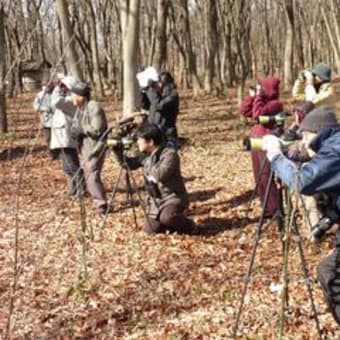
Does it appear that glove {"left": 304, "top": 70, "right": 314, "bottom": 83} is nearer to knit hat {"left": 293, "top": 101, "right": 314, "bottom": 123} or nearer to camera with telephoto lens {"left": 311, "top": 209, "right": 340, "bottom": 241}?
knit hat {"left": 293, "top": 101, "right": 314, "bottom": 123}

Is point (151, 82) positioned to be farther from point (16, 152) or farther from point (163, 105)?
point (16, 152)

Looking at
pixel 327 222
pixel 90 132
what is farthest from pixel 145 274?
pixel 327 222

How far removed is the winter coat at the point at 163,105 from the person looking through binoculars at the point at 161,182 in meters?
1.49

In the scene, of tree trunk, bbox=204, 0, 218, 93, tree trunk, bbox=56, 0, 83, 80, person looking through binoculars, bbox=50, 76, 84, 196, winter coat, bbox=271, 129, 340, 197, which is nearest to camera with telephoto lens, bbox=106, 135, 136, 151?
→ person looking through binoculars, bbox=50, 76, 84, 196

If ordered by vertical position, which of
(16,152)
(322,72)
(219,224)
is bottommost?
(219,224)

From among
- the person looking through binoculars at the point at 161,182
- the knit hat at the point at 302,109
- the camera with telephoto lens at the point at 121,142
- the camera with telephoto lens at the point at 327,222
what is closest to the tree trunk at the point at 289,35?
the person looking through binoculars at the point at 161,182

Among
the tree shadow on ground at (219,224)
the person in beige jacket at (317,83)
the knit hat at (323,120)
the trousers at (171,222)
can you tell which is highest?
the person in beige jacket at (317,83)

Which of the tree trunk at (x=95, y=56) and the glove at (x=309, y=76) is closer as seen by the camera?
the glove at (x=309, y=76)

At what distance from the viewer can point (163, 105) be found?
9289 millimetres

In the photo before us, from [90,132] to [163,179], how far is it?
5.00 feet

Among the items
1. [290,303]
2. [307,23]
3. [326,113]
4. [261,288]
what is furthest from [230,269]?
[307,23]

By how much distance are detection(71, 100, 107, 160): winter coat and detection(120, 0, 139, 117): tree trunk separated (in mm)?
3488

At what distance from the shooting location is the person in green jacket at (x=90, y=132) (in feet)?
28.4

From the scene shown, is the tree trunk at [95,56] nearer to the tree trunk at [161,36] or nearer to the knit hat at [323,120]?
the tree trunk at [161,36]
